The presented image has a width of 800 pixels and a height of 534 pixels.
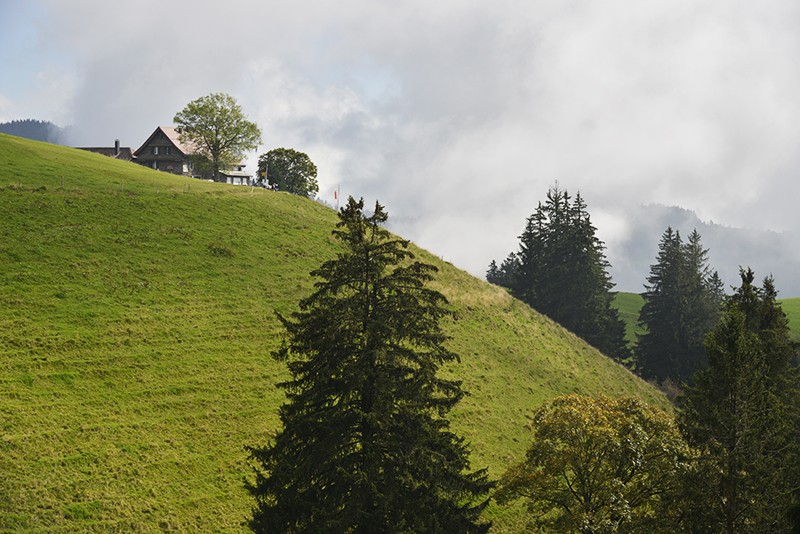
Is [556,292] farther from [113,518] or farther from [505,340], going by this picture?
[113,518]

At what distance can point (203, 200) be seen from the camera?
70.2 metres

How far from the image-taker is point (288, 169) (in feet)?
396

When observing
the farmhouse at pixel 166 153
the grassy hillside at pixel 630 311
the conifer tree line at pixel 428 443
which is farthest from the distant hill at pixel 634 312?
the farmhouse at pixel 166 153

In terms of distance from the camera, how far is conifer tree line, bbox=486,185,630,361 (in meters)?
87.2

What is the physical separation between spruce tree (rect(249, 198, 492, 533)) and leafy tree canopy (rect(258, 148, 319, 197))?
102 metres

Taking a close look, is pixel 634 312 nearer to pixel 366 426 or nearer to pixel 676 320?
pixel 676 320

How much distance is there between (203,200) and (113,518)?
160 ft

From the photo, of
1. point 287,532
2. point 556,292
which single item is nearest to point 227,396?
point 287,532

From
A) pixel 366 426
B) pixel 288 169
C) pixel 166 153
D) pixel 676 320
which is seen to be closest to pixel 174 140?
pixel 166 153

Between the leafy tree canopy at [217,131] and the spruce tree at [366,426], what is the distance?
88760 millimetres

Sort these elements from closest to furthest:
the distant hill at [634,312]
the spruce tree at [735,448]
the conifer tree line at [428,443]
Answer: the conifer tree line at [428,443], the spruce tree at [735,448], the distant hill at [634,312]

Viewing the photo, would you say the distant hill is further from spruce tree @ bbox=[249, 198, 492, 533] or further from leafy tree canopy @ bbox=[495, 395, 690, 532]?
spruce tree @ bbox=[249, 198, 492, 533]

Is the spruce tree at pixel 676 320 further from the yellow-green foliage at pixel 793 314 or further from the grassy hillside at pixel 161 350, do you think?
the yellow-green foliage at pixel 793 314

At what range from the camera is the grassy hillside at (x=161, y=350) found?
2822 centimetres
